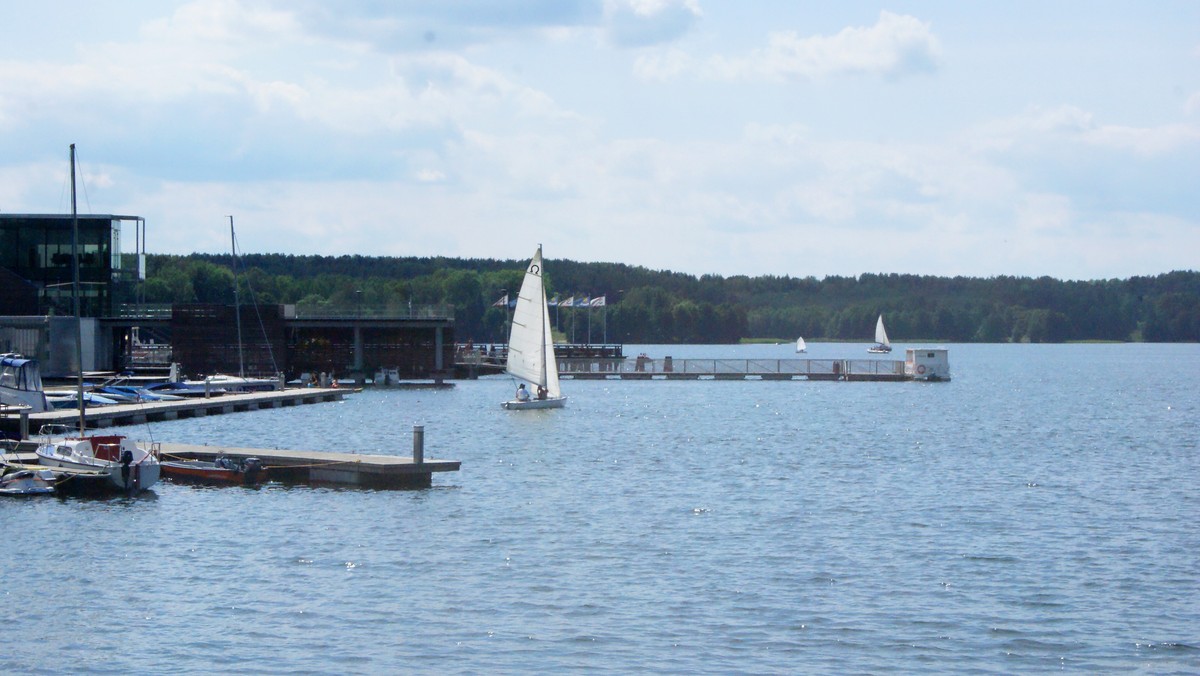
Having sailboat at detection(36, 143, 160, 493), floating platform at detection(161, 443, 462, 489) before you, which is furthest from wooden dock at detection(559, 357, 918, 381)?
sailboat at detection(36, 143, 160, 493)

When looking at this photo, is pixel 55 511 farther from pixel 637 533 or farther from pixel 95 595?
pixel 637 533

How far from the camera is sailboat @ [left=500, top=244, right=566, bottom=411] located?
82562 mm

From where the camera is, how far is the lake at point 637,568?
24.4m

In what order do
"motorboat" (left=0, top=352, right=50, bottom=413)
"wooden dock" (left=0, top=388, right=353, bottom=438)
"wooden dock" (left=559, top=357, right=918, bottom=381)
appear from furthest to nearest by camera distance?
"wooden dock" (left=559, top=357, right=918, bottom=381) → "motorboat" (left=0, top=352, right=50, bottom=413) → "wooden dock" (left=0, top=388, right=353, bottom=438)

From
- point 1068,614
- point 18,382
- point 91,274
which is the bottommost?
point 1068,614

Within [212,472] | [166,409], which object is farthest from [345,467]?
[166,409]

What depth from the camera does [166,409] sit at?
237 ft

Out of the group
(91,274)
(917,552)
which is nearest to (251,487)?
(917,552)

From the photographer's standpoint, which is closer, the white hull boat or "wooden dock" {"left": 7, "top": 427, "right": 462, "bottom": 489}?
Result: the white hull boat

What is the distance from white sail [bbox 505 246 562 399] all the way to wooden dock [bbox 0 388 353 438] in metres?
14.0

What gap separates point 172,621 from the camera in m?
26.2

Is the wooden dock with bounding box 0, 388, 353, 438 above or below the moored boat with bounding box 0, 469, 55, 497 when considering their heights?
above

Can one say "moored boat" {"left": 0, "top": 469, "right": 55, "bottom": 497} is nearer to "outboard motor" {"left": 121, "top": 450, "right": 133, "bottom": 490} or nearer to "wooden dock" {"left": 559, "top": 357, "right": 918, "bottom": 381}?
"outboard motor" {"left": 121, "top": 450, "right": 133, "bottom": 490}

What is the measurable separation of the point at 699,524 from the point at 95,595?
51.9 feet
